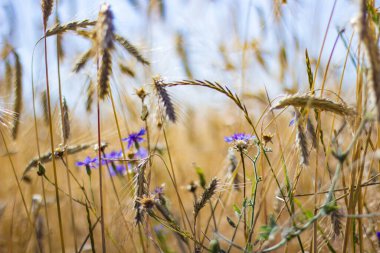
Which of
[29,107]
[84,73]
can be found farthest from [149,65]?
[29,107]

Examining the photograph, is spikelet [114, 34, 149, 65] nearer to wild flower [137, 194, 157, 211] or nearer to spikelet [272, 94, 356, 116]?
wild flower [137, 194, 157, 211]

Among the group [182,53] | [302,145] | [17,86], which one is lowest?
[302,145]

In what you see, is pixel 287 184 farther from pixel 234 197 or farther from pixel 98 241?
pixel 98 241

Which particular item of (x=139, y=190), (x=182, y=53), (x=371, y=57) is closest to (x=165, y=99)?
(x=139, y=190)

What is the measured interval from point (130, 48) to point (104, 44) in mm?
797

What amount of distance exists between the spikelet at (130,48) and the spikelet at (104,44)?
572 millimetres

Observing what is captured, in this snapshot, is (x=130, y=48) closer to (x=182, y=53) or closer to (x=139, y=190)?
(x=139, y=190)

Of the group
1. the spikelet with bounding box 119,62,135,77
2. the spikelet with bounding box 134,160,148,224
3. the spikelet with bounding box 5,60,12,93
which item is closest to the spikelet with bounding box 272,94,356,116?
the spikelet with bounding box 134,160,148,224

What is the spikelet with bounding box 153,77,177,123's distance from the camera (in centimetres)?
150

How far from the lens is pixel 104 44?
1054 millimetres

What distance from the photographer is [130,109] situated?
242 centimetres

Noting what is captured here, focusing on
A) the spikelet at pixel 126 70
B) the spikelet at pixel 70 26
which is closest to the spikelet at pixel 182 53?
the spikelet at pixel 126 70

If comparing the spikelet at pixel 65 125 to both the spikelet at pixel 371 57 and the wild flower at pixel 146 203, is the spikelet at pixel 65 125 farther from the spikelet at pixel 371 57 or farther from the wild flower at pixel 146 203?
the spikelet at pixel 371 57

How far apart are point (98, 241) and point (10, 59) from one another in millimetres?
1206
